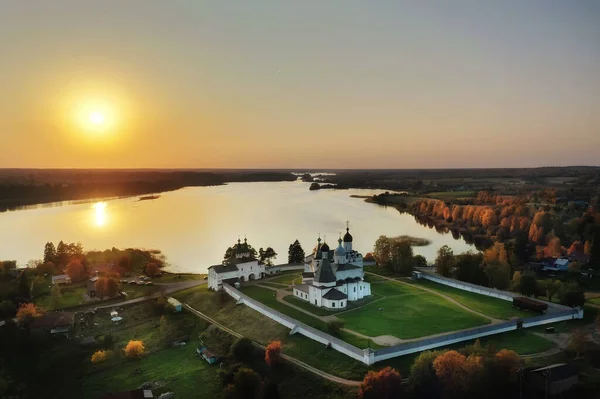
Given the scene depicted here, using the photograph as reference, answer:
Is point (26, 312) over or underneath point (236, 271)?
underneath

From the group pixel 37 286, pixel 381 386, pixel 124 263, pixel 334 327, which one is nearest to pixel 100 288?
pixel 37 286

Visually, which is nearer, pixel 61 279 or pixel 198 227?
pixel 61 279

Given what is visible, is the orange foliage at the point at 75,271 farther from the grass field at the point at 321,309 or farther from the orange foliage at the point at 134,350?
the grass field at the point at 321,309

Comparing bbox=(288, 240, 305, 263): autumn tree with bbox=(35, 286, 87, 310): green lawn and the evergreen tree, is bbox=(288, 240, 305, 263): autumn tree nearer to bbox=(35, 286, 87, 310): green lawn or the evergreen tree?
bbox=(35, 286, 87, 310): green lawn

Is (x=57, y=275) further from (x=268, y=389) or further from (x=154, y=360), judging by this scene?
(x=268, y=389)

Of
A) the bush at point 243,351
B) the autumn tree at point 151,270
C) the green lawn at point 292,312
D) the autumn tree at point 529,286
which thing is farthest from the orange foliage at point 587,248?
the autumn tree at point 151,270

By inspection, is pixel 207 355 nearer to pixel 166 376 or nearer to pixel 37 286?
pixel 166 376
